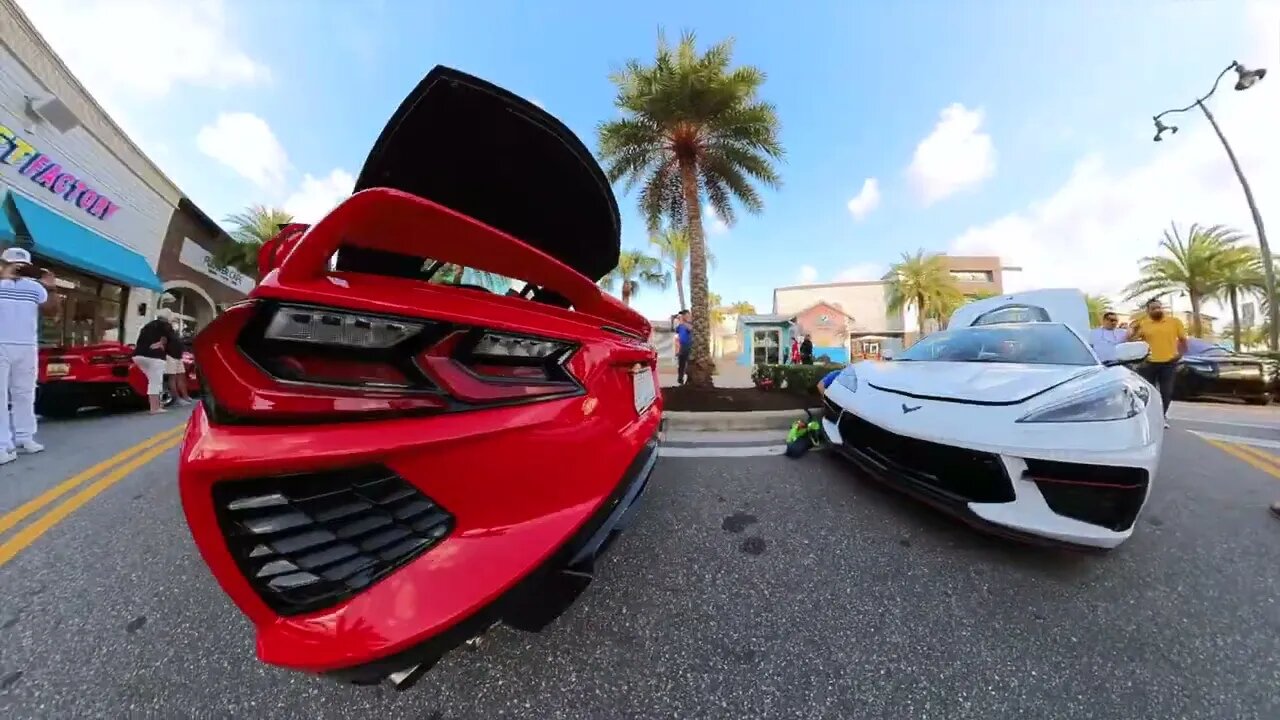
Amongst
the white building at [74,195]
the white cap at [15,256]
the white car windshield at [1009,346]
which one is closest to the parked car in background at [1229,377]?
the white car windshield at [1009,346]

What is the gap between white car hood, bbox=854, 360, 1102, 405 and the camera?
1990 mm

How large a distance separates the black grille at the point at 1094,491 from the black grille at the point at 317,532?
2.20m

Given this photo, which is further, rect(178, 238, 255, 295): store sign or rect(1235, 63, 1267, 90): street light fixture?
rect(178, 238, 255, 295): store sign

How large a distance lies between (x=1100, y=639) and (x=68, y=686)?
295 cm

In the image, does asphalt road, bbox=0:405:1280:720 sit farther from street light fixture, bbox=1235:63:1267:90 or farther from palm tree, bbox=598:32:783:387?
street light fixture, bbox=1235:63:1267:90

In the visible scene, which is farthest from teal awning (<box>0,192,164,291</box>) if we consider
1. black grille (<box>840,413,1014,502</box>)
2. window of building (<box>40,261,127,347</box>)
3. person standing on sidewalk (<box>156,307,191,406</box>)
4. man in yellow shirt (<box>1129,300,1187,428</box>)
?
man in yellow shirt (<box>1129,300,1187,428</box>)

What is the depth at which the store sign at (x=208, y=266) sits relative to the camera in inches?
545

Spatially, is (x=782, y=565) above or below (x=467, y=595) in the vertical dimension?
below

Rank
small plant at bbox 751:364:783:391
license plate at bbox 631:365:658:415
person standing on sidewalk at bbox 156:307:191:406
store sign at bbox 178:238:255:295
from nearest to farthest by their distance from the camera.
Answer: license plate at bbox 631:365:658:415 < person standing on sidewalk at bbox 156:307:191:406 < small plant at bbox 751:364:783:391 < store sign at bbox 178:238:255:295

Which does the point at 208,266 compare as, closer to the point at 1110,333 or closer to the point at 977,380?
the point at 977,380

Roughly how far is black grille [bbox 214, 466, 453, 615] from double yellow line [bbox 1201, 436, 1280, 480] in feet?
16.6

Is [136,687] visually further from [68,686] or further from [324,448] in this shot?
[324,448]

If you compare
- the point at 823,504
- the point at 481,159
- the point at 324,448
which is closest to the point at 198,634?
the point at 324,448

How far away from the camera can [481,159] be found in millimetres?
1775
